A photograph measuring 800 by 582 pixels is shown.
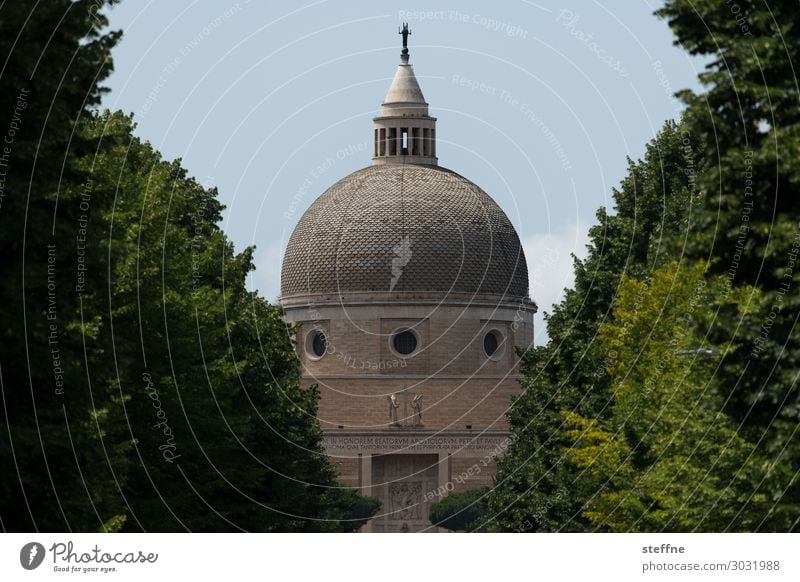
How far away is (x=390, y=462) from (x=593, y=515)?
74.8 m

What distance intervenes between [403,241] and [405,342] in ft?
19.5

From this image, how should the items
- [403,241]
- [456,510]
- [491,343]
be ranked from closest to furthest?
[456,510] < [403,241] < [491,343]

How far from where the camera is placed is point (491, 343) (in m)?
129

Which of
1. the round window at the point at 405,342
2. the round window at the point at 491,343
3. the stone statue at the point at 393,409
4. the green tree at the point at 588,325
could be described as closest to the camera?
the green tree at the point at 588,325

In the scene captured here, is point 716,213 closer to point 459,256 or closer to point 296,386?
point 296,386

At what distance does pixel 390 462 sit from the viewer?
399 feet

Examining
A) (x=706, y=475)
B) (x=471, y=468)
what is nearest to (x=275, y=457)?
(x=706, y=475)

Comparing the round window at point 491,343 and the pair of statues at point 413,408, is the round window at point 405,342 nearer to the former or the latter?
the round window at point 491,343

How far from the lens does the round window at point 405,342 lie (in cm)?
12762

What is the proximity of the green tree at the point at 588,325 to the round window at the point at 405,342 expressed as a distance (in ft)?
212

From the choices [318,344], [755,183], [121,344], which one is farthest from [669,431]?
[318,344]
